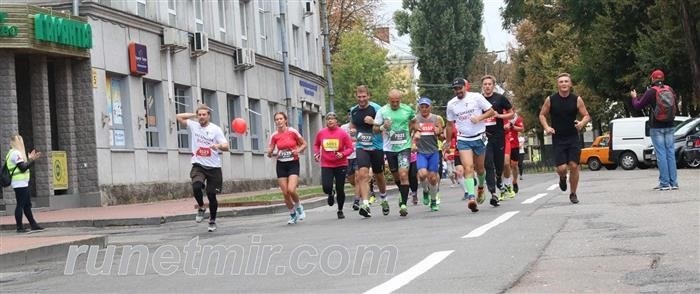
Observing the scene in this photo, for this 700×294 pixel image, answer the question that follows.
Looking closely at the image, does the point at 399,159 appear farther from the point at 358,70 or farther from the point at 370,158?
the point at 358,70

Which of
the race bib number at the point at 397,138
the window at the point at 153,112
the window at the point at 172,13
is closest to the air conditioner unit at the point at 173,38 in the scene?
the window at the point at 172,13

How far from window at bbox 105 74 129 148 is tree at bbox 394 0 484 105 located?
171 ft

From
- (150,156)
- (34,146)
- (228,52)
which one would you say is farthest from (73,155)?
(228,52)

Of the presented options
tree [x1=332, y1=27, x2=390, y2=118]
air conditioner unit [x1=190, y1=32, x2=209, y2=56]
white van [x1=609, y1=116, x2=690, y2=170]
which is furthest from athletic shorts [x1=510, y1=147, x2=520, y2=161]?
tree [x1=332, y1=27, x2=390, y2=118]

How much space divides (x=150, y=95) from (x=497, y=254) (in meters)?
22.0

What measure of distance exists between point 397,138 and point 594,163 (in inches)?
1280

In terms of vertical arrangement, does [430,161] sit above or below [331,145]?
below

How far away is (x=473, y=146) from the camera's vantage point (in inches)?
604

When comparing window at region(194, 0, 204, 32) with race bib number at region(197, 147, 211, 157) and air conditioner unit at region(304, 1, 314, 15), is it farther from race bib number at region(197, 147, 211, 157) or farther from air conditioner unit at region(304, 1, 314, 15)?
race bib number at region(197, 147, 211, 157)

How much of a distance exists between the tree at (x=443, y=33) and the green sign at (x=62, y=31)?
5455cm

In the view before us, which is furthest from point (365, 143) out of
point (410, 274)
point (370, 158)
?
point (410, 274)

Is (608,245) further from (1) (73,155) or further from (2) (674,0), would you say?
(2) (674,0)

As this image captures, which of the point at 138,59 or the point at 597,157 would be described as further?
the point at 597,157

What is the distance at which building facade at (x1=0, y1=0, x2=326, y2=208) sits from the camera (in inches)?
1027
